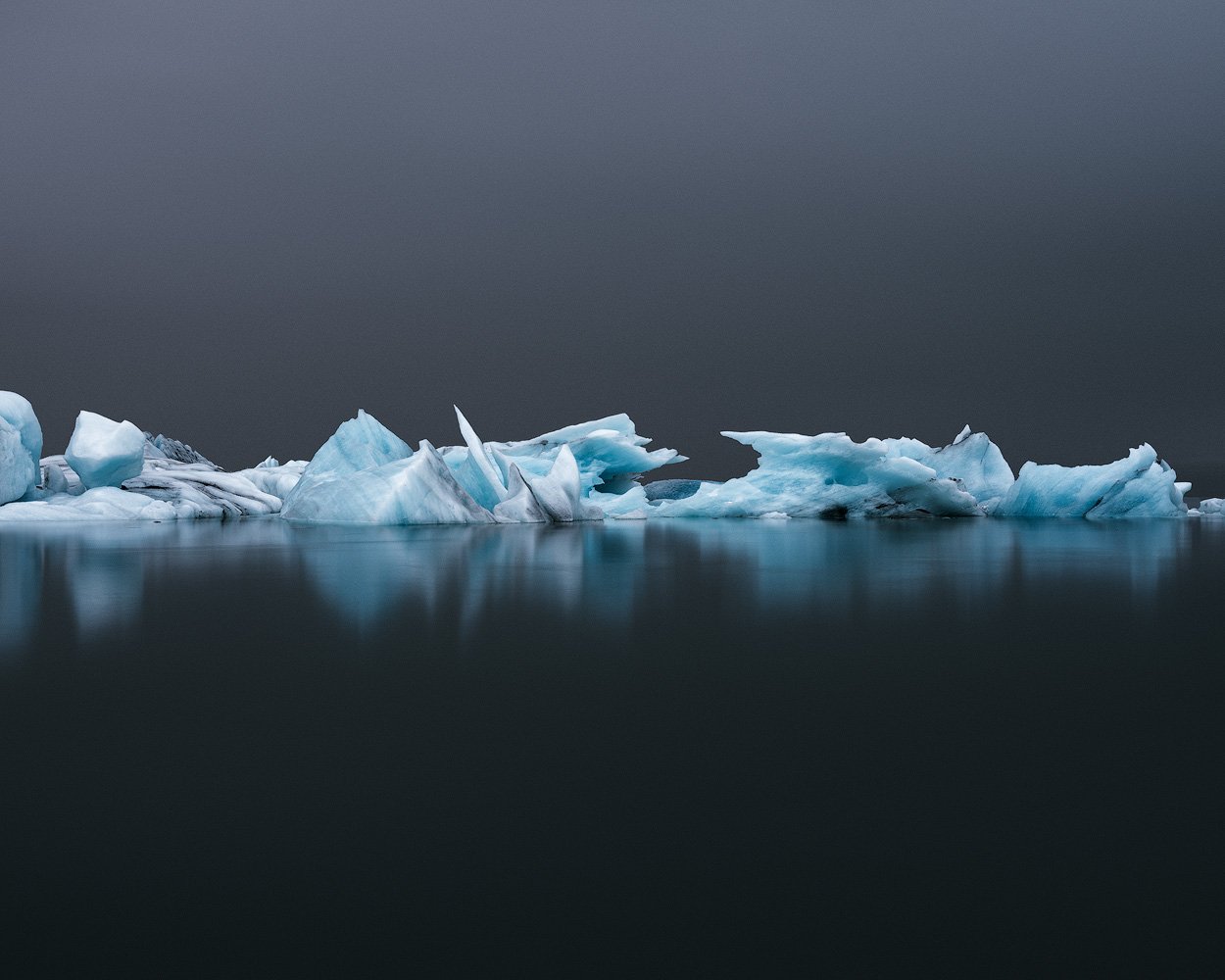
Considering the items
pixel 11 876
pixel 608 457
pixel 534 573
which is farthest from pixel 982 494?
pixel 11 876

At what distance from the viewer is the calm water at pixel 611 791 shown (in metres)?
1.39

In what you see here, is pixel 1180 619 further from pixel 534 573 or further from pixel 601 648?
pixel 534 573

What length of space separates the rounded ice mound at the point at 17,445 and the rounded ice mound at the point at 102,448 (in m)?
0.57

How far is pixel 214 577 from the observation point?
6656 millimetres

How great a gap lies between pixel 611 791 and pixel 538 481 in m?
13.7

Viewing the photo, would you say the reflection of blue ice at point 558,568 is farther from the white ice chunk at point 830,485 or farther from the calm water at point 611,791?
the white ice chunk at point 830,485

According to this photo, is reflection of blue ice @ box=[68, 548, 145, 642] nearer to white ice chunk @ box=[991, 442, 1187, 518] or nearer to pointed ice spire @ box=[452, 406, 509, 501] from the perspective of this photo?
pointed ice spire @ box=[452, 406, 509, 501]

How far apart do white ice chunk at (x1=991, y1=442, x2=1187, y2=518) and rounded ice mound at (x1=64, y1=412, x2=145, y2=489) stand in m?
15.7

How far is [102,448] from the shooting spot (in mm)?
16172

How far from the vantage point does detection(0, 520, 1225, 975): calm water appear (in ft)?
4.57

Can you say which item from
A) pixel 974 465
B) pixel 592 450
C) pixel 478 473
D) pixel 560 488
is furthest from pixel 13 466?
pixel 974 465

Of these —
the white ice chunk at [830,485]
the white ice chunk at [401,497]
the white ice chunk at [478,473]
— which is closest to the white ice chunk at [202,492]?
the white ice chunk at [401,497]

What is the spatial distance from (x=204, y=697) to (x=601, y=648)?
4.69ft

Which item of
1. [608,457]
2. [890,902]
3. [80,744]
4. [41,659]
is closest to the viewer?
[890,902]
